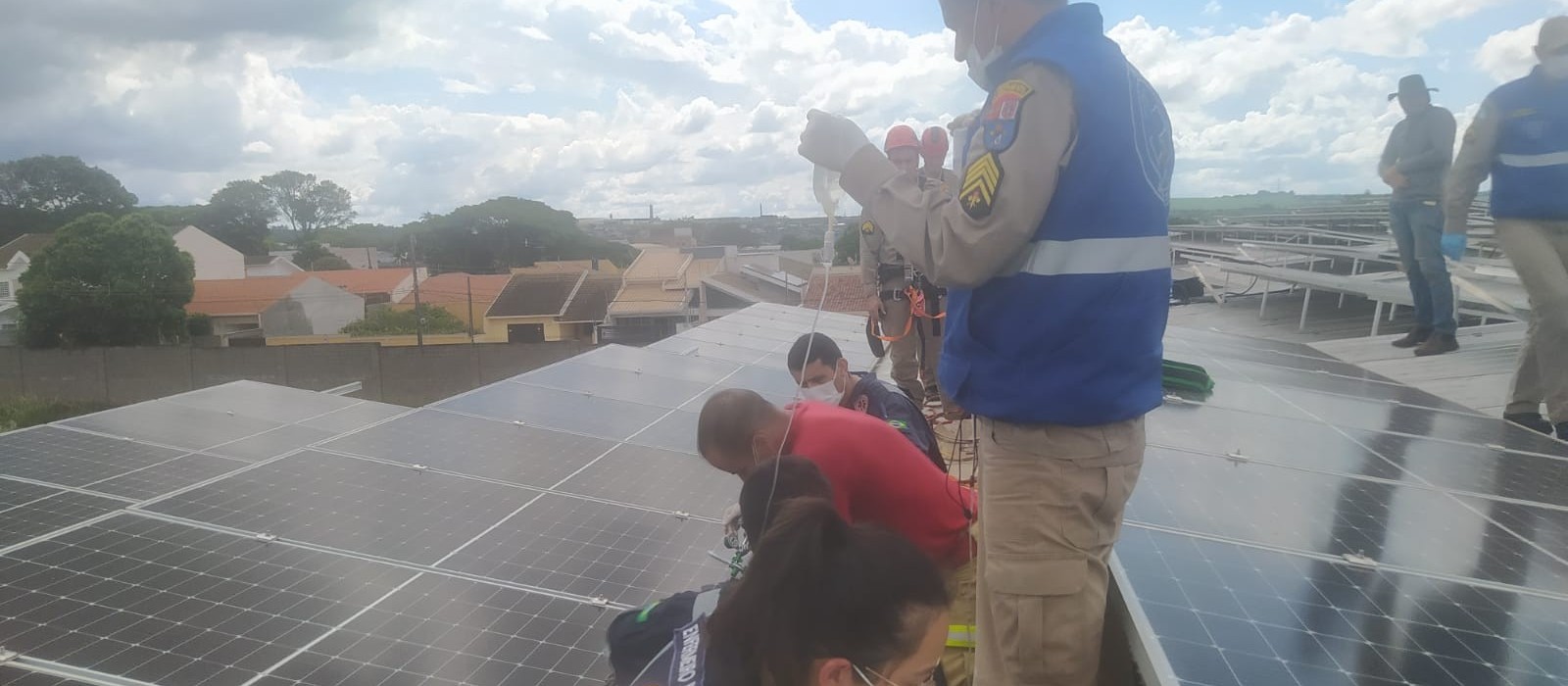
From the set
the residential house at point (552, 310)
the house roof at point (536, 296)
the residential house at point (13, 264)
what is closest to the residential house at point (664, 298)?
the residential house at point (552, 310)

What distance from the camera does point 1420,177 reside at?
606cm

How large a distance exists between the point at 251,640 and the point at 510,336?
109 feet

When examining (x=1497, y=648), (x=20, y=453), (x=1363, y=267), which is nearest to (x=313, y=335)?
(x=20, y=453)

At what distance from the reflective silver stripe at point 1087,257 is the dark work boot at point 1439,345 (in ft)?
23.4

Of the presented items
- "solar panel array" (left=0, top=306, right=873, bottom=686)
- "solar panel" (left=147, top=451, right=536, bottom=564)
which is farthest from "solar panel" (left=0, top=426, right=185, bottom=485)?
"solar panel" (left=147, top=451, right=536, bottom=564)

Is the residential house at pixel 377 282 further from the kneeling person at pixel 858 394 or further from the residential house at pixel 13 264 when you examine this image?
the kneeling person at pixel 858 394

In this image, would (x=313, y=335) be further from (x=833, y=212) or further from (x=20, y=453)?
(x=833, y=212)

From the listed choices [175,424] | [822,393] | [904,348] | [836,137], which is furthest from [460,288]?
[836,137]

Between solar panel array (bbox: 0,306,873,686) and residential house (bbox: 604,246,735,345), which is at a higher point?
solar panel array (bbox: 0,306,873,686)

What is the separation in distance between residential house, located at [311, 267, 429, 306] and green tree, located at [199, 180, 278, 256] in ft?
33.3

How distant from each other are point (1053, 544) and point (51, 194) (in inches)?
2385

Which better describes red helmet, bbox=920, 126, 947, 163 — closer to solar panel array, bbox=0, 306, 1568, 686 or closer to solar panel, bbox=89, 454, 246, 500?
solar panel array, bbox=0, 306, 1568, 686

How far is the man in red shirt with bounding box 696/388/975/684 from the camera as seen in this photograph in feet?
8.96

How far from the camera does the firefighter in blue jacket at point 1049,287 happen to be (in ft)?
5.16
